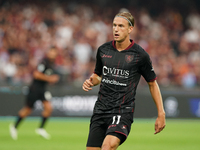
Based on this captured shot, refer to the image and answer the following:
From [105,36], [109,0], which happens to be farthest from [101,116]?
[109,0]

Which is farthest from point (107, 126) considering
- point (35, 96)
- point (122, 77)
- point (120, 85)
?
point (35, 96)

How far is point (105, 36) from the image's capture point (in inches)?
821

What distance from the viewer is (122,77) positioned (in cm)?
598

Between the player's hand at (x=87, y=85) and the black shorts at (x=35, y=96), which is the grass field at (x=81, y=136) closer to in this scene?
the black shorts at (x=35, y=96)

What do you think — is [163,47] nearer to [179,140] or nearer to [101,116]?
[179,140]

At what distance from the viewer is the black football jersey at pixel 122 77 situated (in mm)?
5945

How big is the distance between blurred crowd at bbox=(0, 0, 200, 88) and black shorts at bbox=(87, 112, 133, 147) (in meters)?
11.5

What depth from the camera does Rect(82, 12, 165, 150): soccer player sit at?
19.4 feet

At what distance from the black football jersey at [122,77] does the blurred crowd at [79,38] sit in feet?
37.6

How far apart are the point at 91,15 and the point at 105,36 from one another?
1803 millimetres

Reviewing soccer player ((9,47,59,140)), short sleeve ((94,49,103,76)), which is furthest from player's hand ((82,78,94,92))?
soccer player ((9,47,59,140))

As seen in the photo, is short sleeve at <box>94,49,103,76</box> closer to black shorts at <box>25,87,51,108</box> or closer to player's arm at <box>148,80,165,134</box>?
player's arm at <box>148,80,165,134</box>

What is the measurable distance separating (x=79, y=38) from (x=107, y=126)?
14.2m

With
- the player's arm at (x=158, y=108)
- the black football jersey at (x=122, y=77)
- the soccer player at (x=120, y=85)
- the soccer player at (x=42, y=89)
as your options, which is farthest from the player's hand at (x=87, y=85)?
the soccer player at (x=42, y=89)
